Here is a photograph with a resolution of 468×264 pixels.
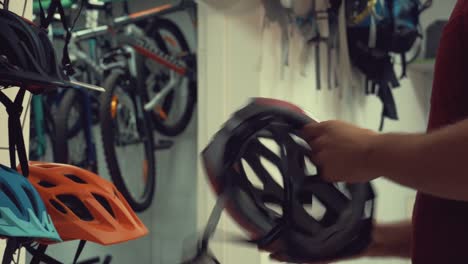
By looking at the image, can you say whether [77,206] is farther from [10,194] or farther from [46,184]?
[10,194]

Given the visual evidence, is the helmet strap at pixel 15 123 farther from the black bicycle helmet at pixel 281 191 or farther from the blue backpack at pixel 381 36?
the blue backpack at pixel 381 36

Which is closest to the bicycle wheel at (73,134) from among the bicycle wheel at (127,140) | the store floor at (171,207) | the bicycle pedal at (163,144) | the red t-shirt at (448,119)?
the bicycle wheel at (127,140)

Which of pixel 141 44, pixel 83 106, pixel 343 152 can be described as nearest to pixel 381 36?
pixel 141 44

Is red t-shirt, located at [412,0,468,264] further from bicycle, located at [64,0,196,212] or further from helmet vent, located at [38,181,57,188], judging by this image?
bicycle, located at [64,0,196,212]

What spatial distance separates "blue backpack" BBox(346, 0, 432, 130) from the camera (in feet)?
7.11

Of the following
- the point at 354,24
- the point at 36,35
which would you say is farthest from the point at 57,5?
the point at 354,24

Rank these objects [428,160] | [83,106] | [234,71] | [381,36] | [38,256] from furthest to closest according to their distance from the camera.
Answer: [83,106], [381,36], [234,71], [38,256], [428,160]

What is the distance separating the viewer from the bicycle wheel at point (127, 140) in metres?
2.46

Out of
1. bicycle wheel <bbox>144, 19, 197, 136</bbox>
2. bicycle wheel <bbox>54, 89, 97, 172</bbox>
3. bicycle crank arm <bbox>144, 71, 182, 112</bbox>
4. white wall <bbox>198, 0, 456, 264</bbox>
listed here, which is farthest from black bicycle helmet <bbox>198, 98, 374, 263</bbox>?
bicycle wheel <bbox>144, 19, 197, 136</bbox>

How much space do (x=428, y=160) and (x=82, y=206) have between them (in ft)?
1.64

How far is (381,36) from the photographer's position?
2.27m

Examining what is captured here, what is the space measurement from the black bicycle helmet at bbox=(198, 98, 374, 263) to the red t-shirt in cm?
8

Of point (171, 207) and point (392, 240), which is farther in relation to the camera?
point (171, 207)

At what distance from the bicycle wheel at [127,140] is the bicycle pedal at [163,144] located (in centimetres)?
14
